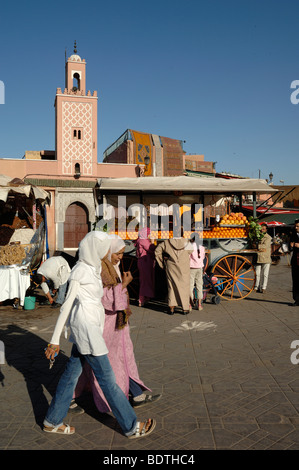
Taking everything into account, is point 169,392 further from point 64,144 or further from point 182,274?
point 64,144

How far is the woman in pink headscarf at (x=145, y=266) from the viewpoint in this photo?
28.8 ft

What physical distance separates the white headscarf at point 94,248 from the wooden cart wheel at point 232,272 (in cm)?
627

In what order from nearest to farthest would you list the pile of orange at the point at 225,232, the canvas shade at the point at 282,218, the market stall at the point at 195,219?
the market stall at the point at 195,219 < the pile of orange at the point at 225,232 < the canvas shade at the point at 282,218

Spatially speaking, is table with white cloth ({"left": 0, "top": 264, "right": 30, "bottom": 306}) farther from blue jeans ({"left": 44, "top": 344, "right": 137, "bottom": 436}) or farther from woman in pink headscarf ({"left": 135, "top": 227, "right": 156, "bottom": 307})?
blue jeans ({"left": 44, "top": 344, "right": 137, "bottom": 436})

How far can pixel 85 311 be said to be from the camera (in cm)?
317

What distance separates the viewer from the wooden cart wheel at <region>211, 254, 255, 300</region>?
9320 mm

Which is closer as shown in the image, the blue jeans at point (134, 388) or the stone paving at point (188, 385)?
the stone paving at point (188, 385)

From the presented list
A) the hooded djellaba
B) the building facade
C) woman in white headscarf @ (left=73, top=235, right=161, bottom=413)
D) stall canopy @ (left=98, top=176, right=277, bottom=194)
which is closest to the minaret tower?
the building facade

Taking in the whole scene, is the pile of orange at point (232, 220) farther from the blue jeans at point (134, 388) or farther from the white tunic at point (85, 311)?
the white tunic at point (85, 311)
